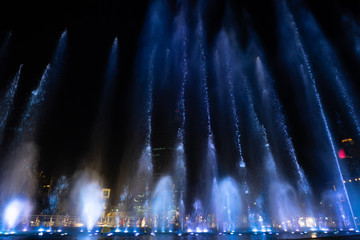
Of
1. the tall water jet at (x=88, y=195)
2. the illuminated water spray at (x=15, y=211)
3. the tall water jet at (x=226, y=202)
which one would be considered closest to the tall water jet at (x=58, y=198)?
the tall water jet at (x=88, y=195)

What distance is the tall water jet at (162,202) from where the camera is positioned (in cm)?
4726

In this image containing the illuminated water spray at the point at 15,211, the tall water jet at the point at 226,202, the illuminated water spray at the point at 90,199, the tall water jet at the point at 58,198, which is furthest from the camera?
the tall water jet at the point at 58,198

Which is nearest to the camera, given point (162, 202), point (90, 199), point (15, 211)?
point (15, 211)

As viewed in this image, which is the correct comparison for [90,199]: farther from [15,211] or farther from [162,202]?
[162,202]

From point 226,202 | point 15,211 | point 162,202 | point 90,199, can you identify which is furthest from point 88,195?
point 226,202

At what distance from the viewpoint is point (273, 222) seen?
43781mm

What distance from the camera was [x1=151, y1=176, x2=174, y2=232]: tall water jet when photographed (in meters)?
47.3

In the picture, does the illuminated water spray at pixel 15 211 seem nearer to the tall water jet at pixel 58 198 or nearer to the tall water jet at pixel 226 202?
the tall water jet at pixel 58 198

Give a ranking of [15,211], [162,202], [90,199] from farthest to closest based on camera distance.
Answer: [162,202]
[90,199]
[15,211]

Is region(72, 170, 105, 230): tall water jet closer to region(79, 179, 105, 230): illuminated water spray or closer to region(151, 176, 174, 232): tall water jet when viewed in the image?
region(79, 179, 105, 230): illuminated water spray

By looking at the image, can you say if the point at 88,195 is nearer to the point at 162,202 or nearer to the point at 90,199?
the point at 90,199

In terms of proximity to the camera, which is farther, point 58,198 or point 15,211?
point 58,198

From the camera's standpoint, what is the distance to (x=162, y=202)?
56.0m

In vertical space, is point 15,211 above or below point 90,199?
below
